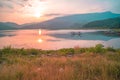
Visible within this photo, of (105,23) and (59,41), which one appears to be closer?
(59,41)

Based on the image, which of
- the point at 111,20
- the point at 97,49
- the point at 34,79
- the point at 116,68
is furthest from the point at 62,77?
the point at 111,20

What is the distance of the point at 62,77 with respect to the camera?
13.9ft

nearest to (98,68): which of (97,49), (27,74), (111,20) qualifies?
(27,74)

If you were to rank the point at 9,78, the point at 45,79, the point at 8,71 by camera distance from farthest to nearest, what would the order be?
the point at 8,71 → the point at 9,78 → the point at 45,79

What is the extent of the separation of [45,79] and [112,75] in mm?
1542

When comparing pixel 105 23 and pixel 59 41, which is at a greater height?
pixel 105 23

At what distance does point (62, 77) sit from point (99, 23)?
160046 millimetres

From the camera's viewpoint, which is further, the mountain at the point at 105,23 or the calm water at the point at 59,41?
the mountain at the point at 105,23

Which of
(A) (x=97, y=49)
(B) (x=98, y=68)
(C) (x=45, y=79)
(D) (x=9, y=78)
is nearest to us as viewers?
(C) (x=45, y=79)

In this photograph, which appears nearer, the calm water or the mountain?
the calm water

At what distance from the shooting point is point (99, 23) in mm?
161000

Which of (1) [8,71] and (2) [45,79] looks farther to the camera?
(1) [8,71]

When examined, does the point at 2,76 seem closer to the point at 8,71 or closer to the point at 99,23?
the point at 8,71

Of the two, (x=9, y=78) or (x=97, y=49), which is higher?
(x=9, y=78)
